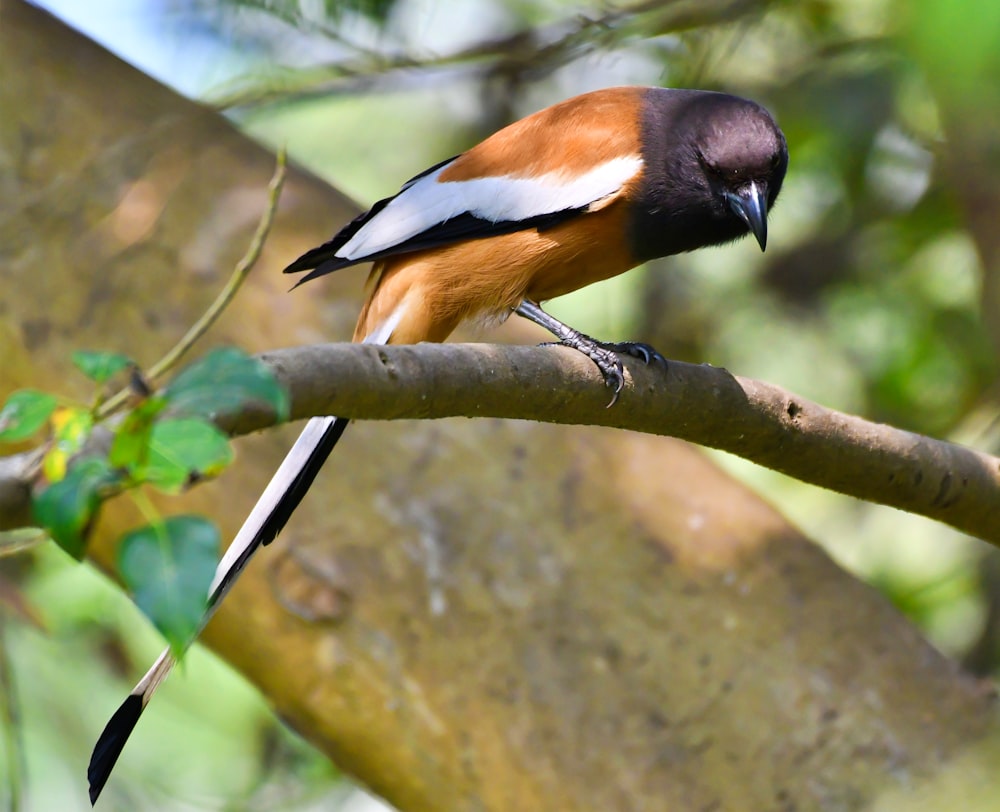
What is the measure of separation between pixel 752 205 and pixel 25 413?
2.03 metres

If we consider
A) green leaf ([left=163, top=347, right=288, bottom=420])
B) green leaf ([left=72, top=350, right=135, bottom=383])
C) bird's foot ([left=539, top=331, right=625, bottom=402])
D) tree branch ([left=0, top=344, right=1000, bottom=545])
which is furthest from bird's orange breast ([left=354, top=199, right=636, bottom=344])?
green leaf ([left=163, top=347, right=288, bottom=420])

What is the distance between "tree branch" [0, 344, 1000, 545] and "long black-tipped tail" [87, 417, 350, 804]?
49 centimetres

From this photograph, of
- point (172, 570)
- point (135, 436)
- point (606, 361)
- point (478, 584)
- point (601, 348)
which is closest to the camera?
point (172, 570)

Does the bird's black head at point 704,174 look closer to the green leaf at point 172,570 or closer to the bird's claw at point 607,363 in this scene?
→ the bird's claw at point 607,363

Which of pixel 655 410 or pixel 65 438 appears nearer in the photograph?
pixel 65 438

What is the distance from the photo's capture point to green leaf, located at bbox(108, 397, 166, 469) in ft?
3.83

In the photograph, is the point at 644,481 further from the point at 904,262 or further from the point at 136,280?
the point at 904,262

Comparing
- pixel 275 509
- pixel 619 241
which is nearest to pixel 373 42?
pixel 619 241

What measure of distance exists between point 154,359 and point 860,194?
117 inches

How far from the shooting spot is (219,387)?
118cm

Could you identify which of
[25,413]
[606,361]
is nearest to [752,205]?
[606,361]

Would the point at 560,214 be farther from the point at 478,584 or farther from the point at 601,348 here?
the point at 478,584

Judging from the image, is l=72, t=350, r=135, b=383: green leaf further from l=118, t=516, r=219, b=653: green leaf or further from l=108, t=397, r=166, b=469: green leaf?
l=118, t=516, r=219, b=653: green leaf

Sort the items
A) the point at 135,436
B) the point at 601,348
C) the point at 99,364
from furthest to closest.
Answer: the point at 601,348
the point at 99,364
the point at 135,436
